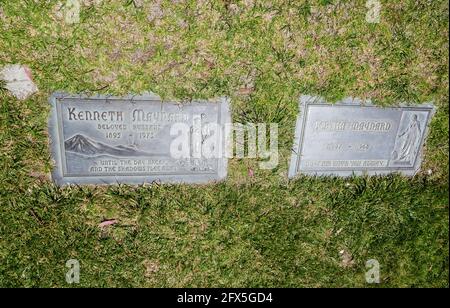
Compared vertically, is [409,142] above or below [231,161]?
above

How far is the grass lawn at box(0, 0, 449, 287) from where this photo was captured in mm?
2914

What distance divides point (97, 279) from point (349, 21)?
10.6 feet

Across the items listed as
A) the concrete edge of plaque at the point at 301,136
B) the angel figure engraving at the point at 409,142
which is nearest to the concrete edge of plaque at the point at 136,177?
the concrete edge of plaque at the point at 301,136

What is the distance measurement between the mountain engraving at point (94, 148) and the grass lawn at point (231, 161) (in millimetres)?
256

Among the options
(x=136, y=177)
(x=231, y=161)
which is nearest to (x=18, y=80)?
(x=136, y=177)

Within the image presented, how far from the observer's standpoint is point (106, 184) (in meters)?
3.07

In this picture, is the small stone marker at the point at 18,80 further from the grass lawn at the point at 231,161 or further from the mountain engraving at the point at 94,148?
the mountain engraving at the point at 94,148

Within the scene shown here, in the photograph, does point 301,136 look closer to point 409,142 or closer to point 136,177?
point 409,142

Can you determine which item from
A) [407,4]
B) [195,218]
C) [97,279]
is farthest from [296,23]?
[97,279]

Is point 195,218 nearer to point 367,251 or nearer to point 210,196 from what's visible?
point 210,196

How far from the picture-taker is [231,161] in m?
3.18

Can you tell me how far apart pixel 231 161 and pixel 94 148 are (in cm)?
120

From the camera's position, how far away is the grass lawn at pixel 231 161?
2.91 meters

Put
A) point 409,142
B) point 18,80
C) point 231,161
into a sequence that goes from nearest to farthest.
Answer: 1. point 18,80
2. point 231,161
3. point 409,142
